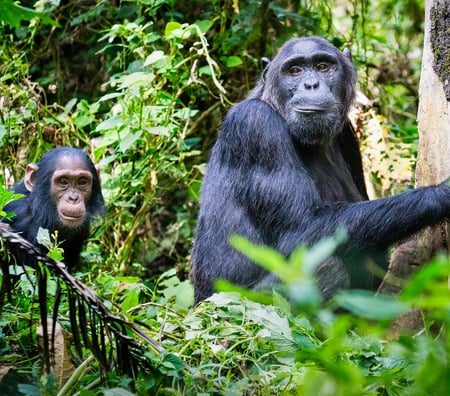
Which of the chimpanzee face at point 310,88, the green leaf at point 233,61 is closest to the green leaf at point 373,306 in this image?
the chimpanzee face at point 310,88

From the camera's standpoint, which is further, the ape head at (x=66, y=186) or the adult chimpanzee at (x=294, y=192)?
the ape head at (x=66, y=186)

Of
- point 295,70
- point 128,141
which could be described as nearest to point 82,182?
point 128,141

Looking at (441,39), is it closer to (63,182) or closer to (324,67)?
(324,67)

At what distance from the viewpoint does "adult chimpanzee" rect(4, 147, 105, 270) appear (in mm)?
5984

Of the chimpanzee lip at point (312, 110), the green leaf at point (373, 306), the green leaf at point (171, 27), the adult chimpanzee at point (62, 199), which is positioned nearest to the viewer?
the green leaf at point (373, 306)

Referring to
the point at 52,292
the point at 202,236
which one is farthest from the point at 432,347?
the point at 202,236

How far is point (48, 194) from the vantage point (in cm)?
611

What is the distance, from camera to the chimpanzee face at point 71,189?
602 cm

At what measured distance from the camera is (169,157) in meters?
6.22

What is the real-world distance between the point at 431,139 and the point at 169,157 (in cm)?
248

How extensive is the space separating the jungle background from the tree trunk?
328 mm

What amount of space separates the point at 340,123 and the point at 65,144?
2910mm

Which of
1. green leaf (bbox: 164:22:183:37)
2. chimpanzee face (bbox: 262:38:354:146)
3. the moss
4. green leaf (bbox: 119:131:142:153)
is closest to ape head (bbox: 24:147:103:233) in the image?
green leaf (bbox: 119:131:142:153)

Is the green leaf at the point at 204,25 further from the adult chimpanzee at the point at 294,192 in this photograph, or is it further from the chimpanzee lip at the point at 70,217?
the chimpanzee lip at the point at 70,217
